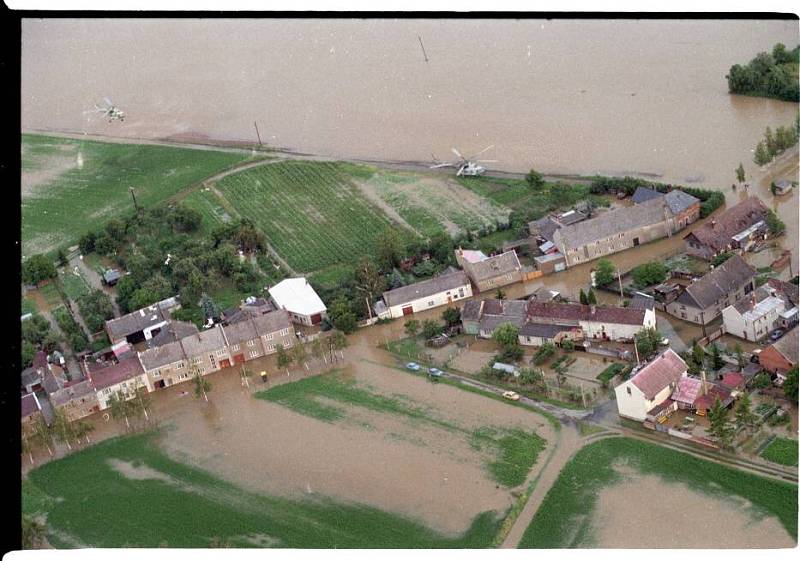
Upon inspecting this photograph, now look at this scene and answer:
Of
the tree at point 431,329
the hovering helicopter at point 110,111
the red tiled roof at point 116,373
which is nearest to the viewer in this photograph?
the red tiled roof at point 116,373

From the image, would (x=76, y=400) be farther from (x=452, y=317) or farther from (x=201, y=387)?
(x=452, y=317)

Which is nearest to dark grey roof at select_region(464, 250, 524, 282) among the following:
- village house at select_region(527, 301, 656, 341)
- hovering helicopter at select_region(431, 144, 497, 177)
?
village house at select_region(527, 301, 656, 341)

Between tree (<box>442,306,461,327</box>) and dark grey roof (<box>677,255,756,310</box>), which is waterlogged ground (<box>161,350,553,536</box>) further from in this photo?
dark grey roof (<box>677,255,756,310</box>)

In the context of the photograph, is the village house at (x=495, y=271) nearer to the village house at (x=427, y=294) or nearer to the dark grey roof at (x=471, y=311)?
the village house at (x=427, y=294)

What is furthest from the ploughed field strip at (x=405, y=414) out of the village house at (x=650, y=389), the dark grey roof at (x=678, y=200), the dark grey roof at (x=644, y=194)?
the dark grey roof at (x=644, y=194)

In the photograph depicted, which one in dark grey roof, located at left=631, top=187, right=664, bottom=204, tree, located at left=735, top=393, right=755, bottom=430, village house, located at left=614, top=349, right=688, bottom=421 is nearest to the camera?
tree, located at left=735, top=393, right=755, bottom=430

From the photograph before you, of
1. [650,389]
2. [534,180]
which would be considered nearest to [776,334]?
[650,389]
